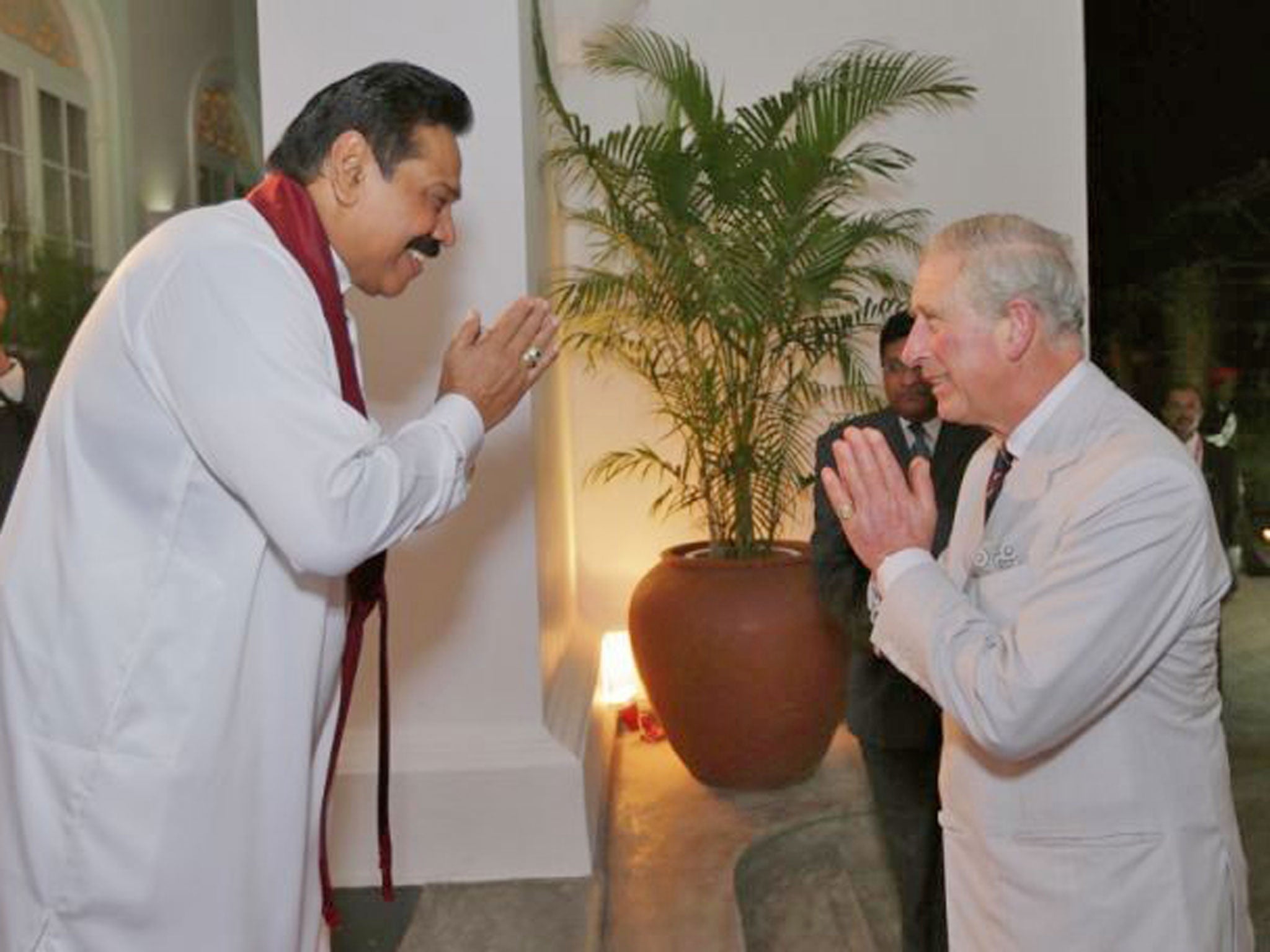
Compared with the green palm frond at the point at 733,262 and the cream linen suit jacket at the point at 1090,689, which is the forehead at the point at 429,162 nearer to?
the cream linen suit jacket at the point at 1090,689

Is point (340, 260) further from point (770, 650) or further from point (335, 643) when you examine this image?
point (770, 650)

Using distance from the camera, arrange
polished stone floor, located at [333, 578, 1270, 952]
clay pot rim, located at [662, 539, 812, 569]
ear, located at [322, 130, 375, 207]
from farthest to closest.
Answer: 1. clay pot rim, located at [662, 539, 812, 569]
2. polished stone floor, located at [333, 578, 1270, 952]
3. ear, located at [322, 130, 375, 207]

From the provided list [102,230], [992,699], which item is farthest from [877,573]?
[102,230]

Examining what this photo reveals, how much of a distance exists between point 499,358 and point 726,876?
259 cm

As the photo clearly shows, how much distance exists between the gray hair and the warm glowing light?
4.12 metres

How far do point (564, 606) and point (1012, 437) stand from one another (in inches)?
128

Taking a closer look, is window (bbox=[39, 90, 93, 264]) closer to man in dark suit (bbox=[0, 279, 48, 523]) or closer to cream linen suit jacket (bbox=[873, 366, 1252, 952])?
man in dark suit (bbox=[0, 279, 48, 523])

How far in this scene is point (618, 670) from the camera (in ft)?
19.3

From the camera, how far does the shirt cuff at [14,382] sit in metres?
3.24

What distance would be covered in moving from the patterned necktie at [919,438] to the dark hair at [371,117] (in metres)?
1.82

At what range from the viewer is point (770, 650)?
4766mm

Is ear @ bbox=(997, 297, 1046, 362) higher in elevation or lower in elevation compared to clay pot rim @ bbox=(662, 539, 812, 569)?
higher

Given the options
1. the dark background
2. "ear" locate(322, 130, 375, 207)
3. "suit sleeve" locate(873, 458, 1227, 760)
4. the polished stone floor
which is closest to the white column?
the polished stone floor

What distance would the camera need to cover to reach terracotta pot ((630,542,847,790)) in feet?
15.7
